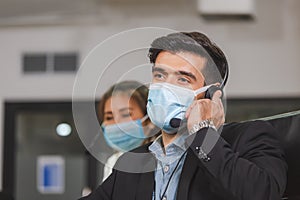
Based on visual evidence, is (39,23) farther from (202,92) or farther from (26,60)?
(202,92)

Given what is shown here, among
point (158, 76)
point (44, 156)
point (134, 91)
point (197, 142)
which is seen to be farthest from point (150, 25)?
point (197, 142)

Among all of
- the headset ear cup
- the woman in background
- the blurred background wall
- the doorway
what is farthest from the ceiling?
the headset ear cup

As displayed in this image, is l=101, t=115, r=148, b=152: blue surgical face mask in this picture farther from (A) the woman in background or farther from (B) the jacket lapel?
(B) the jacket lapel

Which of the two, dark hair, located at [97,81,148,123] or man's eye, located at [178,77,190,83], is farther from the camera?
dark hair, located at [97,81,148,123]

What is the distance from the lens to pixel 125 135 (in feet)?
6.84

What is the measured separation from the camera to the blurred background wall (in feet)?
16.8

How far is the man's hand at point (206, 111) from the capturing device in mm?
1374

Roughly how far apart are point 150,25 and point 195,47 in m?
3.82

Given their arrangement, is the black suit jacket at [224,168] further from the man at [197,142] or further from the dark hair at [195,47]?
the dark hair at [195,47]

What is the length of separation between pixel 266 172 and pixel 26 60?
4.29 meters

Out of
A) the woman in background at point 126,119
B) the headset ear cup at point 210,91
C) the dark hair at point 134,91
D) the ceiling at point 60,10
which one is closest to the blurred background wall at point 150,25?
the ceiling at point 60,10

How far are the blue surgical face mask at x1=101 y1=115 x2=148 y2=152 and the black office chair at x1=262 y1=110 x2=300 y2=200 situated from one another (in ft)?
1.53

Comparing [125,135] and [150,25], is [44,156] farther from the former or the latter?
[125,135]

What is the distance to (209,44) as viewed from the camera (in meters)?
1.45
